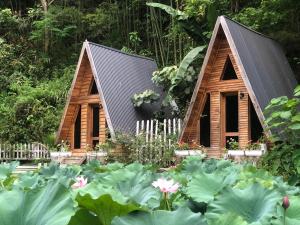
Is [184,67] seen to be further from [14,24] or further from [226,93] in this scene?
[14,24]

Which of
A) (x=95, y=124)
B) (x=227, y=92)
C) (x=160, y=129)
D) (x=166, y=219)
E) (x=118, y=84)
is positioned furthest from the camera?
(x=95, y=124)

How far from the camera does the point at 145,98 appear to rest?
46.3 ft

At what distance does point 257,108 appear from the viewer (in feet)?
33.4

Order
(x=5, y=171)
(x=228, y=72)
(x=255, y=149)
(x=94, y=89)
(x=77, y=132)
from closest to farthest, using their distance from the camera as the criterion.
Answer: (x=5, y=171), (x=255, y=149), (x=228, y=72), (x=94, y=89), (x=77, y=132)

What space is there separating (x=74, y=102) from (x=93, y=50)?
180cm

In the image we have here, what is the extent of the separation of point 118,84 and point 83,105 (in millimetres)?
1310

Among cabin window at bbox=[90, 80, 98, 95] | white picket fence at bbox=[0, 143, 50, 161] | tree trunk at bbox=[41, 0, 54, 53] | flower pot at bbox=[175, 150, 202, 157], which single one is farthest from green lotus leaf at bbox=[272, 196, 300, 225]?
tree trunk at bbox=[41, 0, 54, 53]

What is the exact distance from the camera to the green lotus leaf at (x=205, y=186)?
2158mm

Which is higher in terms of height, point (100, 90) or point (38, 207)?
point (100, 90)

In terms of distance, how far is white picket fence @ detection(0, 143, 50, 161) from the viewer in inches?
657

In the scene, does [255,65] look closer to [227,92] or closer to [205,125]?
A: [227,92]

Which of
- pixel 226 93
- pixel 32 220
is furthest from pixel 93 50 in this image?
pixel 32 220

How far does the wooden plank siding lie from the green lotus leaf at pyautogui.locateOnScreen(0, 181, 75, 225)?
1030 cm

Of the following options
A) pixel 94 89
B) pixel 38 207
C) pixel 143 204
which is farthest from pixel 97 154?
pixel 38 207
